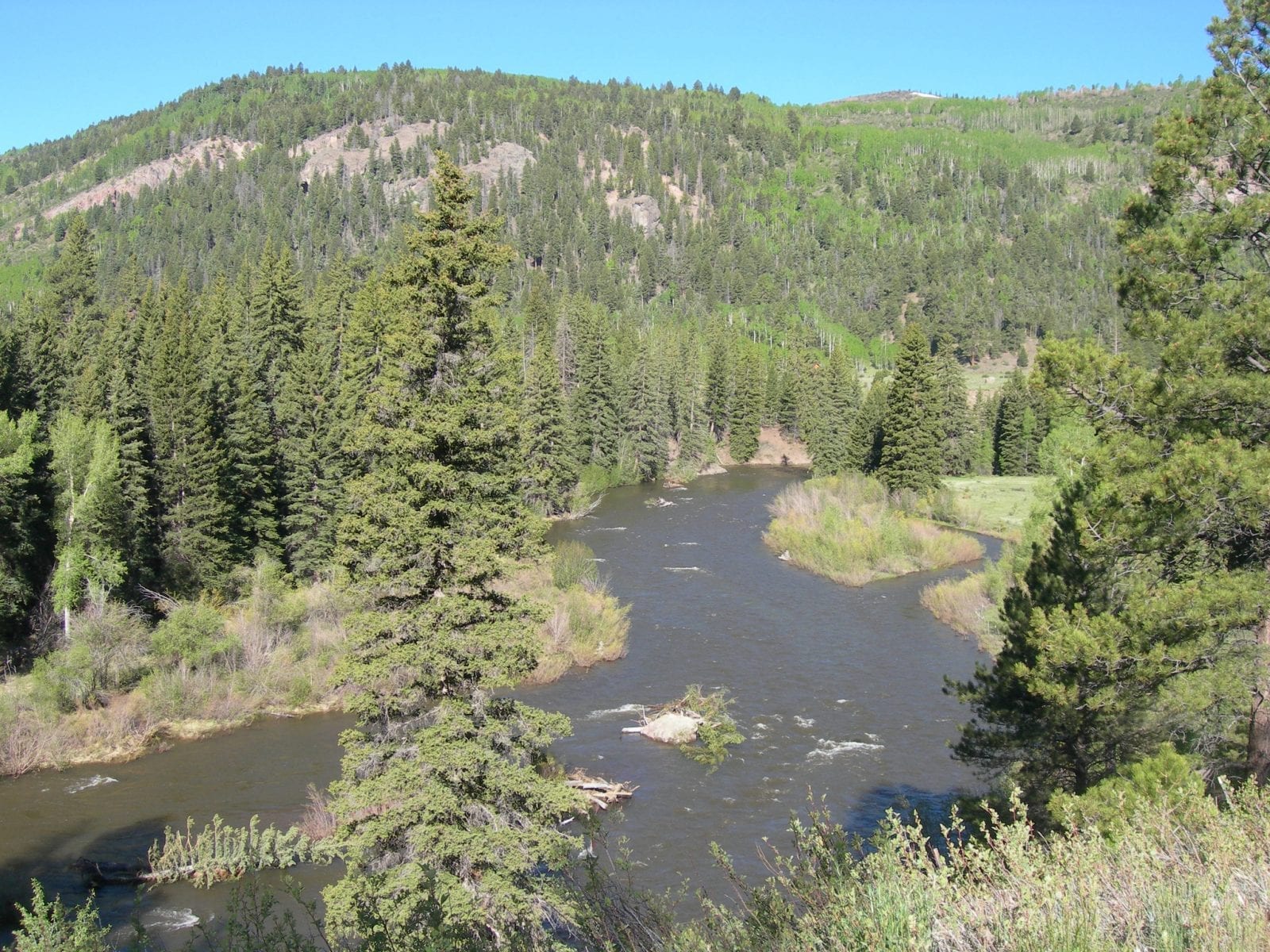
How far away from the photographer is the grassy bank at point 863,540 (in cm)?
4900

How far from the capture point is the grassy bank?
4900 cm

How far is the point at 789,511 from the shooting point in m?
57.7

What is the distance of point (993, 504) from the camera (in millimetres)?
62969

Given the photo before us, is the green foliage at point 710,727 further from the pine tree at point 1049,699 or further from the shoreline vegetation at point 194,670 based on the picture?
the pine tree at point 1049,699

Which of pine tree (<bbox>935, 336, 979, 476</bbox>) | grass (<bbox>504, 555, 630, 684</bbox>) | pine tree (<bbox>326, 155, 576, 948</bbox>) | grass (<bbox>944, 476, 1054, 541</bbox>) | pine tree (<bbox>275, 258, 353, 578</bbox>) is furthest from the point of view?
pine tree (<bbox>935, 336, 979, 476</bbox>)

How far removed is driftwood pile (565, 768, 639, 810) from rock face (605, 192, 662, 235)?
6854 inches

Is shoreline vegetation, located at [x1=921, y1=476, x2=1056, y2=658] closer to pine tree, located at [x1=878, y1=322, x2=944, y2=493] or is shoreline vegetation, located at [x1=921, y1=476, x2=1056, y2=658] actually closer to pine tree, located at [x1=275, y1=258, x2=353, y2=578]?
pine tree, located at [x1=878, y1=322, x2=944, y2=493]

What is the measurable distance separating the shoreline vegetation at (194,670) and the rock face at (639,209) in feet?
534

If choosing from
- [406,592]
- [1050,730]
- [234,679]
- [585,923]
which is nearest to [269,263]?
[234,679]

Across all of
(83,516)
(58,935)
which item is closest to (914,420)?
(83,516)

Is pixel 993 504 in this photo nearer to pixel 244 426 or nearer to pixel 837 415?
pixel 837 415

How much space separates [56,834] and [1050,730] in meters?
23.3

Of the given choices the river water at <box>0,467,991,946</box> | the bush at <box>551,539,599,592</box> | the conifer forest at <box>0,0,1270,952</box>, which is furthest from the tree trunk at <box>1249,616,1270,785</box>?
the bush at <box>551,539,599,592</box>

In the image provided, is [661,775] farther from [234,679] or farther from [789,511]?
[789,511]
